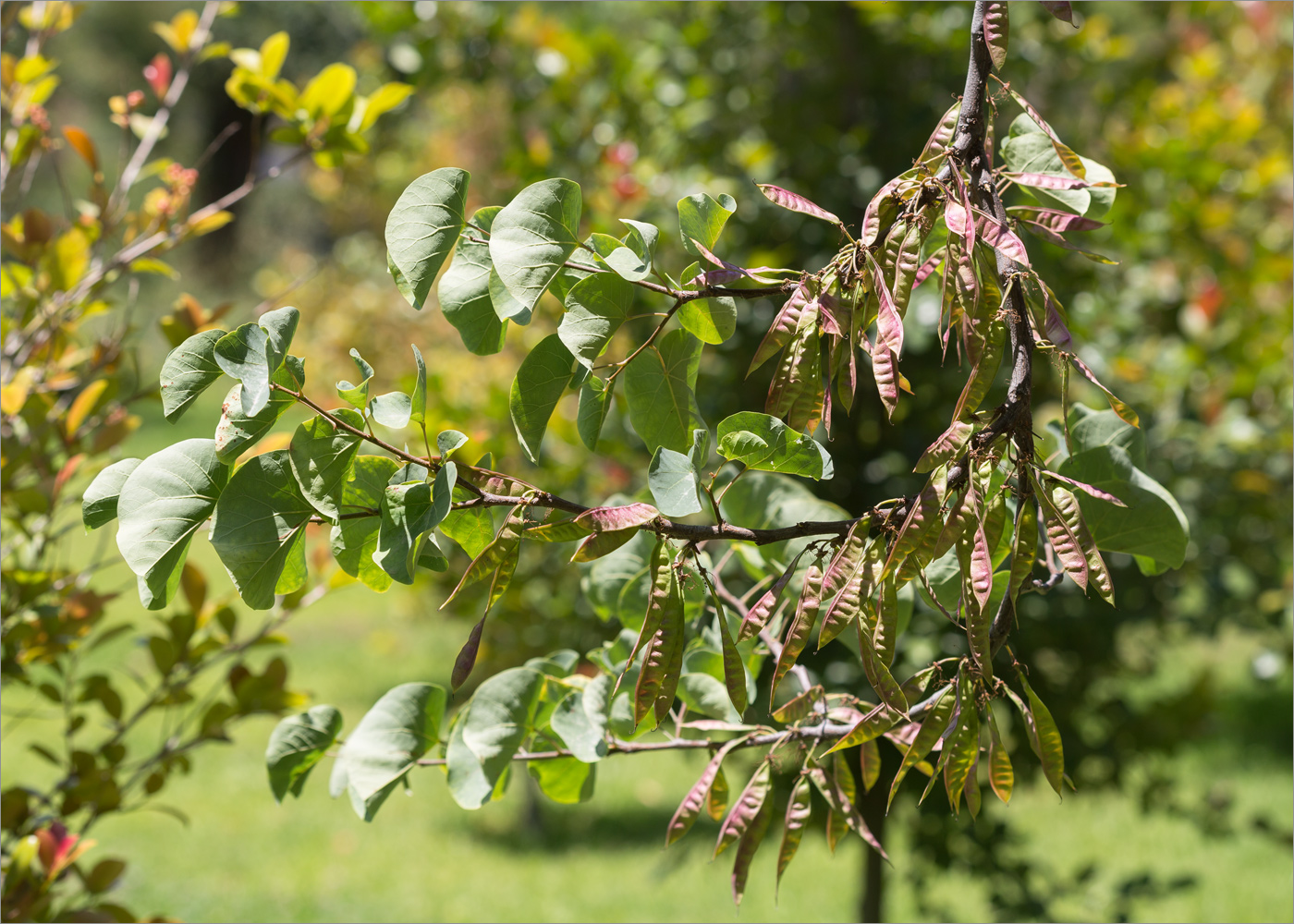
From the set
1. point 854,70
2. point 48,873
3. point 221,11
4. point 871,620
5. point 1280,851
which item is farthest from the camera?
point 1280,851

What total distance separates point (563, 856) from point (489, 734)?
3.24 meters

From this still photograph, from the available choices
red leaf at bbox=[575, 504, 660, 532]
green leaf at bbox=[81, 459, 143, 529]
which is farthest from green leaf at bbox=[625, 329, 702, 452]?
green leaf at bbox=[81, 459, 143, 529]

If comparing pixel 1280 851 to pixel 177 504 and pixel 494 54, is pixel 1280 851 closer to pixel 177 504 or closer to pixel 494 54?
pixel 494 54

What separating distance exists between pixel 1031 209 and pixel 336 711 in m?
0.69

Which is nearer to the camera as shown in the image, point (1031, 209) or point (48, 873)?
point (1031, 209)

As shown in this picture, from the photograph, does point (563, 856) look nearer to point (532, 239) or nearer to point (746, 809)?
point (746, 809)

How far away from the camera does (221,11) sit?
136 cm

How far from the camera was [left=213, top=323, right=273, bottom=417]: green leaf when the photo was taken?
1.86 ft

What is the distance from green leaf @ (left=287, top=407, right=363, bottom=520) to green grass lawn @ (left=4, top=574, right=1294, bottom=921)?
200 cm

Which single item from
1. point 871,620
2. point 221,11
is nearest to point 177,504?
point 871,620

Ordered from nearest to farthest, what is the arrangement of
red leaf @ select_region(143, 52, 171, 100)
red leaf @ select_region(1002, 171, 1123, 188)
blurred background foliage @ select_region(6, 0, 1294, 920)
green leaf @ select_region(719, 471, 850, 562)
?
red leaf @ select_region(1002, 171, 1123, 188) < green leaf @ select_region(719, 471, 850, 562) < red leaf @ select_region(143, 52, 171, 100) < blurred background foliage @ select_region(6, 0, 1294, 920)

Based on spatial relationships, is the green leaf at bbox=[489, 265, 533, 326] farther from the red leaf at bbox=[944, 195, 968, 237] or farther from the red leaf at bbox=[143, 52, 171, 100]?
the red leaf at bbox=[143, 52, 171, 100]

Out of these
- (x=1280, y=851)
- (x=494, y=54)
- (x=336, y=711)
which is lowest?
(x=1280, y=851)

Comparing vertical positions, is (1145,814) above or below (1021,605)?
below
